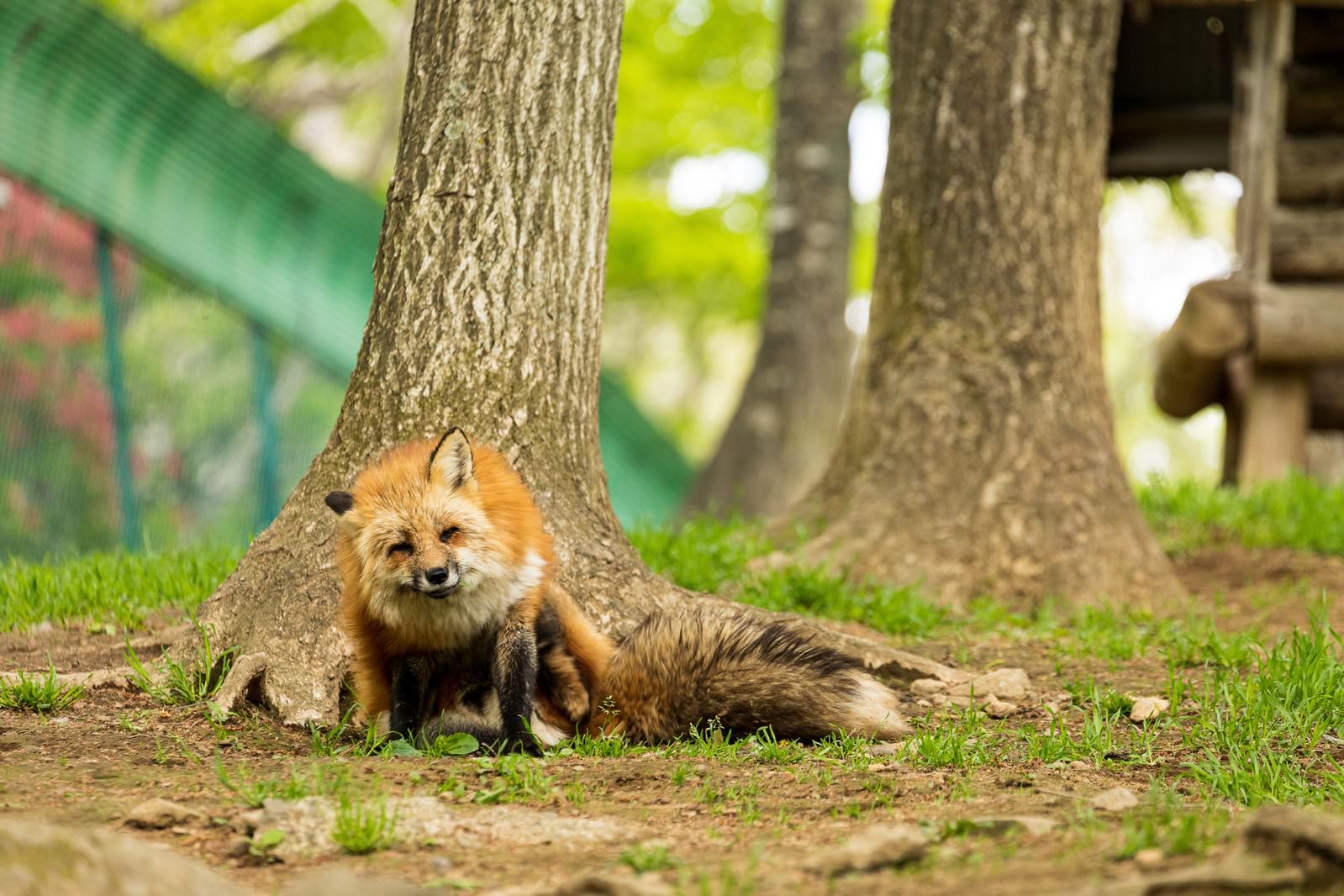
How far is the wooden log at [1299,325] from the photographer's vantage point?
9.49 metres

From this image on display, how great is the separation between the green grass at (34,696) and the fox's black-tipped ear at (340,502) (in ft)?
4.12

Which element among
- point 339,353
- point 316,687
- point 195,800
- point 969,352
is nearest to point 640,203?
point 339,353

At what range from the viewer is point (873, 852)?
2797 mm

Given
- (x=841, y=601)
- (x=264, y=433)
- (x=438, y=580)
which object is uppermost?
(x=264, y=433)

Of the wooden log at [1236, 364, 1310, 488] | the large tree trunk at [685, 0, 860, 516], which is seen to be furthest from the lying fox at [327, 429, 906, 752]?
the large tree trunk at [685, 0, 860, 516]

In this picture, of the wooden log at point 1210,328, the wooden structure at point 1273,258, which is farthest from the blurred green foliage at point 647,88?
the wooden log at point 1210,328

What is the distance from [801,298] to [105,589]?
9.24 m

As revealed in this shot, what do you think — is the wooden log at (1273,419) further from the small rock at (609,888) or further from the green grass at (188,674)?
the small rock at (609,888)

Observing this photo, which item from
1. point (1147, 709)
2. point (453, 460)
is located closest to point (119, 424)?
point (453, 460)

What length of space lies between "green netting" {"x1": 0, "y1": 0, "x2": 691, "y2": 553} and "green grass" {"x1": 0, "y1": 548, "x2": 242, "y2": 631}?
10.5ft

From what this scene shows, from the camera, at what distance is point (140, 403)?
10.2 m

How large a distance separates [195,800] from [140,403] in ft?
24.7

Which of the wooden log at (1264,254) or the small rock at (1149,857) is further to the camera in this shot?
the wooden log at (1264,254)

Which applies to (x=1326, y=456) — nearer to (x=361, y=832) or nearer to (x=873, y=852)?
(x=873, y=852)
